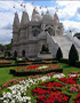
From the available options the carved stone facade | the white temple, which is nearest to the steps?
the white temple

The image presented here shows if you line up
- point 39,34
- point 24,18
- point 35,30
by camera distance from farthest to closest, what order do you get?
point 24,18 < point 35,30 < point 39,34

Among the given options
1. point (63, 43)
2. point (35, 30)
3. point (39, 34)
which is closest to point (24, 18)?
point (35, 30)

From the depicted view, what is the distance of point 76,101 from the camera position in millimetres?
7223

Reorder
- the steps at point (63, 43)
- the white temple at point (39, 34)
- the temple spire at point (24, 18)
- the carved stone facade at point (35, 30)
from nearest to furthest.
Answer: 1. the steps at point (63, 43)
2. the white temple at point (39, 34)
3. the carved stone facade at point (35, 30)
4. the temple spire at point (24, 18)

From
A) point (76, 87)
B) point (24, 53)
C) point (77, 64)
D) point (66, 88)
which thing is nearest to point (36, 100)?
point (66, 88)

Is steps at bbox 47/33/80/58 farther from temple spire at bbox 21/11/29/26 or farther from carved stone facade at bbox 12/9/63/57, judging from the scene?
temple spire at bbox 21/11/29/26

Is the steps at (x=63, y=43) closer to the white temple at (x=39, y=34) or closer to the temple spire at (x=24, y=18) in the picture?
the white temple at (x=39, y=34)

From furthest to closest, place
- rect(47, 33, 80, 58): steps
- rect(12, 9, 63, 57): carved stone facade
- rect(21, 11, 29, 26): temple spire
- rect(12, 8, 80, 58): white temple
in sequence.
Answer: rect(21, 11, 29, 26): temple spire, rect(12, 9, 63, 57): carved stone facade, rect(12, 8, 80, 58): white temple, rect(47, 33, 80, 58): steps

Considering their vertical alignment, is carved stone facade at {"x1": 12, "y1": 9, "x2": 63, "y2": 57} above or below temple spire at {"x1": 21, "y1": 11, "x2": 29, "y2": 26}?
below

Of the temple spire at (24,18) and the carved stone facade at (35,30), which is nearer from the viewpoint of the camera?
the carved stone facade at (35,30)

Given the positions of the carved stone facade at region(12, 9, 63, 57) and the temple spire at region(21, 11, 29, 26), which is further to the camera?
the temple spire at region(21, 11, 29, 26)

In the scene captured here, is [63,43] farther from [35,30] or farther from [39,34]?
[35,30]

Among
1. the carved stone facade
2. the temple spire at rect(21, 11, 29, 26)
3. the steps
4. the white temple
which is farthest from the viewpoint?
the temple spire at rect(21, 11, 29, 26)

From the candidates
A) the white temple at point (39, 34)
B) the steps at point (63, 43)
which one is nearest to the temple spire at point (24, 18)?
the white temple at point (39, 34)
